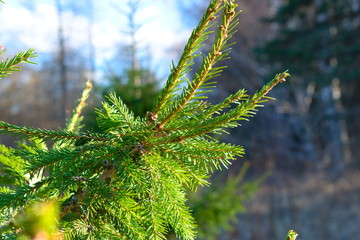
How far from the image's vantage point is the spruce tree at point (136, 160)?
0.74 metres

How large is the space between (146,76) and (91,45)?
742 inches

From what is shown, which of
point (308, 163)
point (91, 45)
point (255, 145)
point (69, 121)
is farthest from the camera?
point (91, 45)

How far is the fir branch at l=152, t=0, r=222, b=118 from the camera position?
66 centimetres

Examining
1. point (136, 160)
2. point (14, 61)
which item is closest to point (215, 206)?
point (136, 160)

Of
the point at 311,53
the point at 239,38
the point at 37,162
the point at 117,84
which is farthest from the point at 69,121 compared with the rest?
the point at 239,38

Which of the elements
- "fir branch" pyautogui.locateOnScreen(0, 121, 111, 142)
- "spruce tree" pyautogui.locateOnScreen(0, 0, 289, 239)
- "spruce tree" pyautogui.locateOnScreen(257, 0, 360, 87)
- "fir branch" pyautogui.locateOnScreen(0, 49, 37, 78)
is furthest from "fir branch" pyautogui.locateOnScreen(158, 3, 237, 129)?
"spruce tree" pyautogui.locateOnScreen(257, 0, 360, 87)

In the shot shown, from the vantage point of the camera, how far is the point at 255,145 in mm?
19531

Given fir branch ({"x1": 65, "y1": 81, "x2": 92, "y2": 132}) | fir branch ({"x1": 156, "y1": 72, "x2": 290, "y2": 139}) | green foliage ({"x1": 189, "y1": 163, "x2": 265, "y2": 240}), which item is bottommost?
fir branch ({"x1": 156, "y1": 72, "x2": 290, "y2": 139})

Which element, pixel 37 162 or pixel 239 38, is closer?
pixel 37 162

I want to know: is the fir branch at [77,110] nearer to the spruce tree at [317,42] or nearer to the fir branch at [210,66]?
the fir branch at [210,66]

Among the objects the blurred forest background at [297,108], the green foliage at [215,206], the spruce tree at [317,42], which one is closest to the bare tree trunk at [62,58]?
the blurred forest background at [297,108]

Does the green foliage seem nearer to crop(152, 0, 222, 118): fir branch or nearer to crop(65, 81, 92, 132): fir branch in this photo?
crop(65, 81, 92, 132): fir branch

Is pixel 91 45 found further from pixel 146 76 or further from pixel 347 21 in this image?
pixel 146 76

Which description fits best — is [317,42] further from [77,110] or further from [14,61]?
[14,61]
